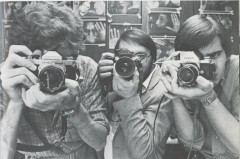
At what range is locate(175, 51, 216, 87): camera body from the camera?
76 cm

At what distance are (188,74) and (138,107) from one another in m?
0.13

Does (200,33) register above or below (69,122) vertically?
above

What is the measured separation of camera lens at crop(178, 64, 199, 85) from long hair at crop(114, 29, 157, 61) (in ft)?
0.28

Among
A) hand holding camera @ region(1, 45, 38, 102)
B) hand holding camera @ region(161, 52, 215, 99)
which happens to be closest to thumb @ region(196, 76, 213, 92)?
hand holding camera @ region(161, 52, 215, 99)

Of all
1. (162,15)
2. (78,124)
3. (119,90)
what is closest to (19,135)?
(78,124)

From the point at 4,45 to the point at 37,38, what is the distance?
9 centimetres

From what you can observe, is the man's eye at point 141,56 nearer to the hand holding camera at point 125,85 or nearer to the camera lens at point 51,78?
the hand holding camera at point 125,85

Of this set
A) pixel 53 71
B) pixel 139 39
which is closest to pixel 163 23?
pixel 139 39

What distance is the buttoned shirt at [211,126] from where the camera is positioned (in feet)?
2.72

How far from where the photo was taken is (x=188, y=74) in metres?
0.77

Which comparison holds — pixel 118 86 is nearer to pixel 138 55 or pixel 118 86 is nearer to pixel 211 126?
pixel 138 55

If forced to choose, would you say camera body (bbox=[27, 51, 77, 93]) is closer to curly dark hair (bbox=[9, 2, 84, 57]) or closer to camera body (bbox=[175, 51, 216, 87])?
curly dark hair (bbox=[9, 2, 84, 57])

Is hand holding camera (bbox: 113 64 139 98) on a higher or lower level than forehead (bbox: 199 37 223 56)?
lower

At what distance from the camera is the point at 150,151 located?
2.68ft
